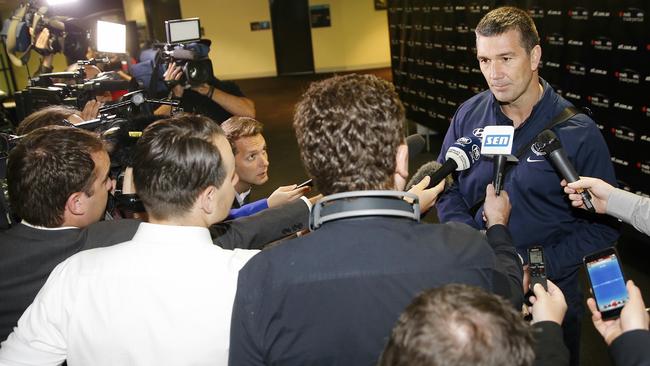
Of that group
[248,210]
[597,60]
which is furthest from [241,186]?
[597,60]

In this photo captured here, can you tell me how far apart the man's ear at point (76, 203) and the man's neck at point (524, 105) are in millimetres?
1322

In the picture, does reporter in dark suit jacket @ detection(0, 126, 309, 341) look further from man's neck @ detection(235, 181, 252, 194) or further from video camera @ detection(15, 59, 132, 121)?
video camera @ detection(15, 59, 132, 121)

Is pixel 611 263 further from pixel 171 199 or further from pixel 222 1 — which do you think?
pixel 222 1

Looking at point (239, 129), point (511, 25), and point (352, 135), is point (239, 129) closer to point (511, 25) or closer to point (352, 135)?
point (511, 25)

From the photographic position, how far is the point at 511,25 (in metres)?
1.91

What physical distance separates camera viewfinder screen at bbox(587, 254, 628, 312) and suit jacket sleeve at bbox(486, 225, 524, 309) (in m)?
0.25

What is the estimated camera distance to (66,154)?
4.99 feet

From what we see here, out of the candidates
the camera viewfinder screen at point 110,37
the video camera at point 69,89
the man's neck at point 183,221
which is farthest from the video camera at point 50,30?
the man's neck at point 183,221

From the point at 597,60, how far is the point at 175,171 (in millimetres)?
3542

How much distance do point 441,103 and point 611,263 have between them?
5098 millimetres

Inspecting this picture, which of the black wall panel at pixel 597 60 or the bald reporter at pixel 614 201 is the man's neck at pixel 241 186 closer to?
the bald reporter at pixel 614 201

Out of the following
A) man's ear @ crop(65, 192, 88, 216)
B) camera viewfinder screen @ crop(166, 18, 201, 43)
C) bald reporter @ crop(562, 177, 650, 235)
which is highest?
camera viewfinder screen @ crop(166, 18, 201, 43)

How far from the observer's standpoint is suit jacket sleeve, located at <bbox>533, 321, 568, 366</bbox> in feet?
3.34

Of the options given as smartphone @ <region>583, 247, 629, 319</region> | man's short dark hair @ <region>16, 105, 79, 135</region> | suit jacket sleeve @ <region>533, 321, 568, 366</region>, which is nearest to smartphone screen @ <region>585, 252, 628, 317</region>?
smartphone @ <region>583, 247, 629, 319</region>
